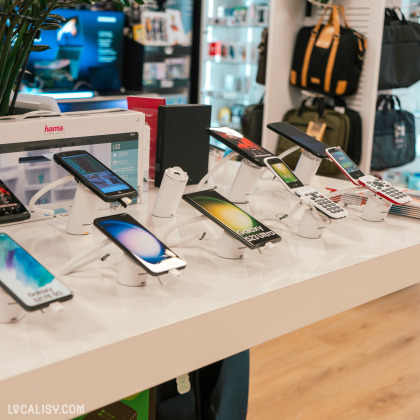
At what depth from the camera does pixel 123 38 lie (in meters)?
5.64

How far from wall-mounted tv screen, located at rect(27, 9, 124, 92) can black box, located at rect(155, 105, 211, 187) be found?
3.21m

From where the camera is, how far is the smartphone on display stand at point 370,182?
5.85ft

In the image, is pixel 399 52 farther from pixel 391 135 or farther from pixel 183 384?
pixel 183 384

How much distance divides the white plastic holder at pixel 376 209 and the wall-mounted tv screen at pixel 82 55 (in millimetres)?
3795

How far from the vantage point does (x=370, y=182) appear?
183cm

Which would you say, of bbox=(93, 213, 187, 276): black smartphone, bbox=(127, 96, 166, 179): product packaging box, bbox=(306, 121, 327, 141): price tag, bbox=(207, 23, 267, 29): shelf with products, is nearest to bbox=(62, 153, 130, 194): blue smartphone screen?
bbox=(93, 213, 187, 276): black smartphone

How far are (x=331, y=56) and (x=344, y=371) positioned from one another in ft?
6.37

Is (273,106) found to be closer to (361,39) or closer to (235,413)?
(361,39)

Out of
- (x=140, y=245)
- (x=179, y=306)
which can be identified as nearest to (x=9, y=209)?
(x=140, y=245)

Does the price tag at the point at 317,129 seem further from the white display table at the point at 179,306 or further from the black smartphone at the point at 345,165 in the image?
the white display table at the point at 179,306

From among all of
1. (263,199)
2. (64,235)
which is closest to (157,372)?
(64,235)

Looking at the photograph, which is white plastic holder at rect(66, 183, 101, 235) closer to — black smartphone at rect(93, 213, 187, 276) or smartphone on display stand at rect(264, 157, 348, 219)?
black smartphone at rect(93, 213, 187, 276)

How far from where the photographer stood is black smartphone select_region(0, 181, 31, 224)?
1464 millimetres

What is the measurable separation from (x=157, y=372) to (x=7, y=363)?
0.86ft
